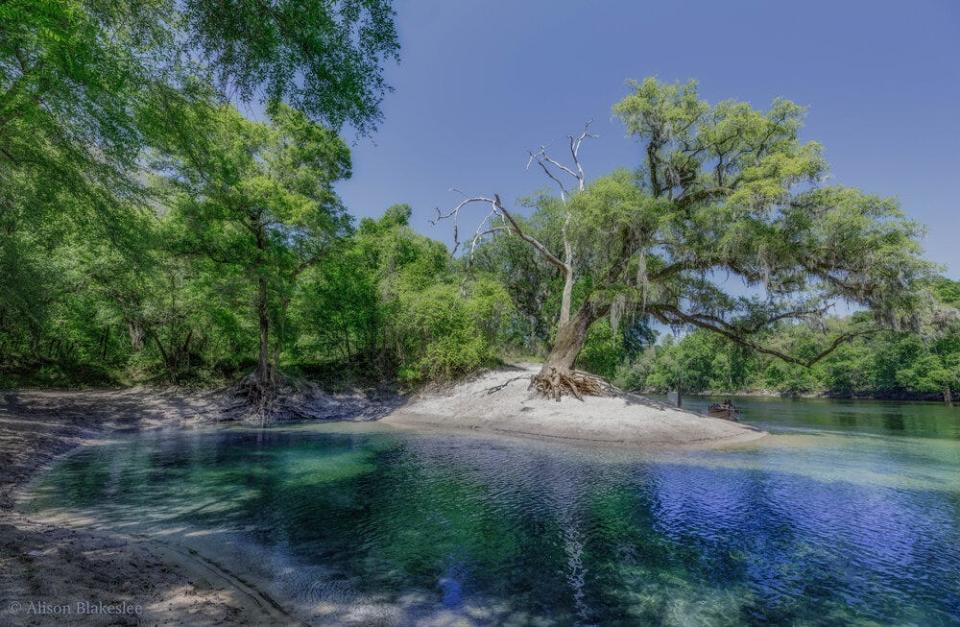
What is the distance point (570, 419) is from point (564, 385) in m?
3.23

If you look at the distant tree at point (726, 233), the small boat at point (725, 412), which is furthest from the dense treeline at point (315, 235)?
the small boat at point (725, 412)

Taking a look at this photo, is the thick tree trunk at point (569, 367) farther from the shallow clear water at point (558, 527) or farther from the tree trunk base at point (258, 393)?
the tree trunk base at point (258, 393)

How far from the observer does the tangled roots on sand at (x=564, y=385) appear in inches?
938

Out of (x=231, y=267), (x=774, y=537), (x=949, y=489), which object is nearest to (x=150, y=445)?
(x=231, y=267)

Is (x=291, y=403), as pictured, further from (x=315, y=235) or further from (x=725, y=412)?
(x=725, y=412)

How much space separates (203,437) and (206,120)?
49.9ft

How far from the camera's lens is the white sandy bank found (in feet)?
63.1

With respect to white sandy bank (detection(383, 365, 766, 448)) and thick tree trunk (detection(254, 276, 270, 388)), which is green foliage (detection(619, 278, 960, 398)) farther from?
thick tree trunk (detection(254, 276, 270, 388))

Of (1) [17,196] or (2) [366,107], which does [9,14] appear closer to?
(2) [366,107]

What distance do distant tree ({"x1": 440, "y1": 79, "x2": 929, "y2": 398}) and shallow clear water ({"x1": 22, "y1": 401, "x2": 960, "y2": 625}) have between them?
8593 mm

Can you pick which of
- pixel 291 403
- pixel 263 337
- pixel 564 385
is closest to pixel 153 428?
pixel 263 337

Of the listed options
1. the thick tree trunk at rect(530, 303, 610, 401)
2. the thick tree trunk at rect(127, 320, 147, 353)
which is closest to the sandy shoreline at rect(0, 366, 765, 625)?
the thick tree trunk at rect(530, 303, 610, 401)

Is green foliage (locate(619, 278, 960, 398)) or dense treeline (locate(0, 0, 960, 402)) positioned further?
green foliage (locate(619, 278, 960, 398))
